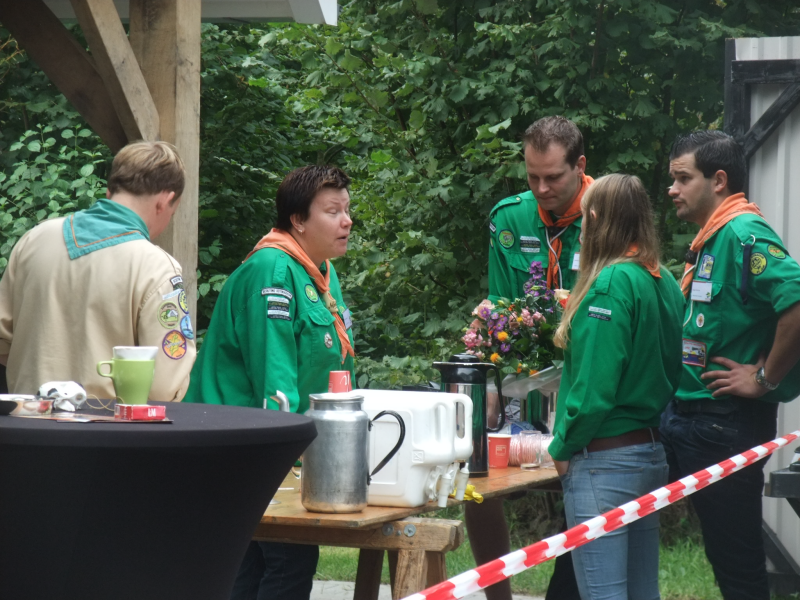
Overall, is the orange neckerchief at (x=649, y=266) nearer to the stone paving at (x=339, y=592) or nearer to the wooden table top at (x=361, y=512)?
the wooden table top at (x=361, y=512)

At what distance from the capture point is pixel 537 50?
5961 mm

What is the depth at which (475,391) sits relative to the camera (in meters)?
3.06

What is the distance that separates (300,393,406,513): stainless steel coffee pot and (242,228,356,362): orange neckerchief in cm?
79

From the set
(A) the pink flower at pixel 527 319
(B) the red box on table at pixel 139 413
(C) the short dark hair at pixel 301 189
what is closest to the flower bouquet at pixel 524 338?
(A) the pink flower at pixel 527 319

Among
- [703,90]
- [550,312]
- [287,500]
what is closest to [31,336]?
[287,500]

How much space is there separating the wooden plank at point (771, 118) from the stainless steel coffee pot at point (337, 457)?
3204 millimetres

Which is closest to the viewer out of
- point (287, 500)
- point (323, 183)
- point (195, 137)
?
point (287, 500)

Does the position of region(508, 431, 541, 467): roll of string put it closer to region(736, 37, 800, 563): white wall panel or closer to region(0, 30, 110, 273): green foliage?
region(736, 37, 800, 563): white wall panel

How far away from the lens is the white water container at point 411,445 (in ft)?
8.38

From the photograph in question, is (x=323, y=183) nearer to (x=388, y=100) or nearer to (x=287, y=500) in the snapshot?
(x=287, y=500)

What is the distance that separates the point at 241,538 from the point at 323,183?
62.1 inches

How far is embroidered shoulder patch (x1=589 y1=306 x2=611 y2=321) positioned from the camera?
277 centimetres

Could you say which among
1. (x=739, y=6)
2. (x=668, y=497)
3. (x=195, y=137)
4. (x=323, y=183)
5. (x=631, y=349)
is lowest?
(x=668, y=497)

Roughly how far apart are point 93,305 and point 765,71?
3561 millimetres
